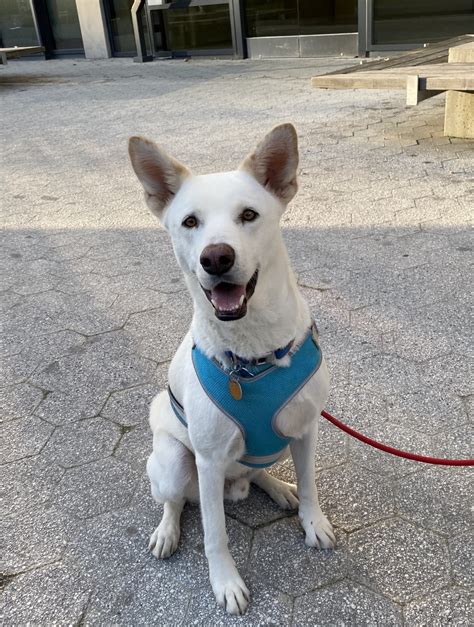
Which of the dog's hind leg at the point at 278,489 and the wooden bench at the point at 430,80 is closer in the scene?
the dog's hind leg at the point at 278,489

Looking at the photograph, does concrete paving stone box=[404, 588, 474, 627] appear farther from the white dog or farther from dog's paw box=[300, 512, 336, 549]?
the white dog

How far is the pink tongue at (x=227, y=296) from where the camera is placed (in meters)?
1.75

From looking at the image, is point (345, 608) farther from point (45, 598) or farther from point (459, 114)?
point (459, 114)

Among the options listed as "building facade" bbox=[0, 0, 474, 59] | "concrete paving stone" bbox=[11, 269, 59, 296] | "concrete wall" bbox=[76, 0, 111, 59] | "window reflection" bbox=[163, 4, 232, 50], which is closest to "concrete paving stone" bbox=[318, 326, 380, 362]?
"concrete paving stone" bbox=[11, 269, 59, 296]

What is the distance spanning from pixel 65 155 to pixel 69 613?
6.91 m

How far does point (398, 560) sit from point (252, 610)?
58 centimetres

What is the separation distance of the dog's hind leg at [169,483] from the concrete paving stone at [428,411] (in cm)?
113

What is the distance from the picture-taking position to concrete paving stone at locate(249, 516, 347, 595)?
204 cm

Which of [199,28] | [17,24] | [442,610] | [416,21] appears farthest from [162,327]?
[17,24]

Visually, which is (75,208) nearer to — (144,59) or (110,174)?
(110,174)

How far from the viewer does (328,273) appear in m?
4.16

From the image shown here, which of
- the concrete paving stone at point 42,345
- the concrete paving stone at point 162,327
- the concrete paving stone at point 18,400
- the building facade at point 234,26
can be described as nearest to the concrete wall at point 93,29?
the building facade at point 234,26

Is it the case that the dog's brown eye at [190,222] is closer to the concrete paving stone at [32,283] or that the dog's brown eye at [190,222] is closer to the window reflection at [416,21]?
the concrete paving stone at [32,283]

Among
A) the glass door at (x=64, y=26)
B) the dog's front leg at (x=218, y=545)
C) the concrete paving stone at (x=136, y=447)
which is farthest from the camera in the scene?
the glass door at (x=64, y=26)
